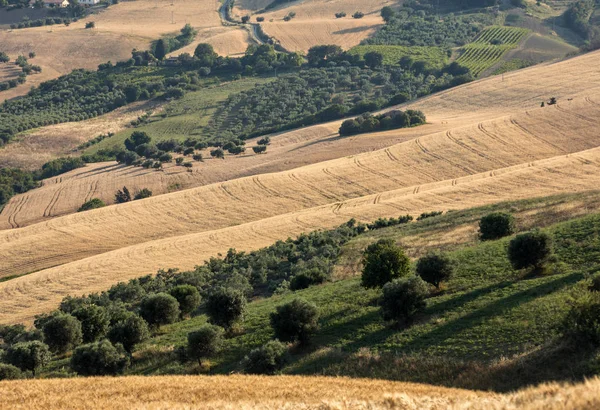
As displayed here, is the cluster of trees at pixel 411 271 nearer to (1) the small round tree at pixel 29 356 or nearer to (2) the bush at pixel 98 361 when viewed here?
(2) the bush at pixel 98 361

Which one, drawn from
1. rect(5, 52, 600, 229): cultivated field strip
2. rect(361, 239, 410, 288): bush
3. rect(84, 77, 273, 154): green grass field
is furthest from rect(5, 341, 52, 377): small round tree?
rect(84, 77, 273, 154): green grass field

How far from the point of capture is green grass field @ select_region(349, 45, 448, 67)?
177 m

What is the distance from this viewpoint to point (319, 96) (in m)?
161

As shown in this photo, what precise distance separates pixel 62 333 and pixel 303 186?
163 ft

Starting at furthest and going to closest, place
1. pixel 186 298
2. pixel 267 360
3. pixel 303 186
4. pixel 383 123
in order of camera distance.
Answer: pixel 383 123 < pixel 303 186 < pixel 186 298 < pixel 267 360

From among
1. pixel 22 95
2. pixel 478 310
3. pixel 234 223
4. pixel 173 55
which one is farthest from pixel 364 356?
pixel 173 55

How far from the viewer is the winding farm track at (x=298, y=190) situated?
71188 mm

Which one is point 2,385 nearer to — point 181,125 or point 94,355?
point 94,355

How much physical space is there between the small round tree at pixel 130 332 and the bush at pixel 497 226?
80.4 feet

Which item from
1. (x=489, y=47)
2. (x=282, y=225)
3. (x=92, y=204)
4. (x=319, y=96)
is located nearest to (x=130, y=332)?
(x=282, y=225)

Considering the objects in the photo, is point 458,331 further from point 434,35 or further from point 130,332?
point 434,35

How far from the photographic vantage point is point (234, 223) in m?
82.4

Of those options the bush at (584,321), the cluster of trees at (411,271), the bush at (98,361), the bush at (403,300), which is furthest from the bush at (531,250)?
the bush at (98,361)

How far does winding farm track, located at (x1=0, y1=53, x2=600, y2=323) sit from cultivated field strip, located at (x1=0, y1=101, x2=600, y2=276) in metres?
0.15
